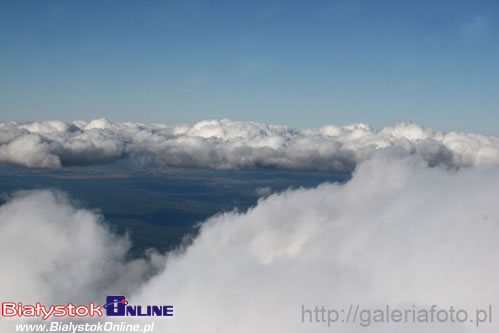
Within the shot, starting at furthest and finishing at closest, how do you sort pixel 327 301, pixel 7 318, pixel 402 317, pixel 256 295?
pixel 7 318
pixel 256 295
pixel 327 301
pixel 402 317

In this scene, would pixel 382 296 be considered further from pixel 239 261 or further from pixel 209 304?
pixel 239 261

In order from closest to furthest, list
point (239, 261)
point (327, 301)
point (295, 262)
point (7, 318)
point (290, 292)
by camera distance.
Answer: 1. point (327, 301)
2. point (290, 292)
3. point (295, 262)
4. point (7, 318)
5. point (239, 261)

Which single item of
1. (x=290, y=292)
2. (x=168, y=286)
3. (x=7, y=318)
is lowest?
(x=7, y=318)

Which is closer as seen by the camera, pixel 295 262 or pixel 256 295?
pixel 256 295

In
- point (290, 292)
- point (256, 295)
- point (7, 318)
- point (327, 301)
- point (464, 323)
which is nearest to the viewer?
point (464, 323)

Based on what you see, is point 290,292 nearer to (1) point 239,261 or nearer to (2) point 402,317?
(2) point 402,317

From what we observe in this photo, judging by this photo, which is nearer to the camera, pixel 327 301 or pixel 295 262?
pixel 327 301

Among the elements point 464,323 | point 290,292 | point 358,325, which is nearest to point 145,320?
point 290,292

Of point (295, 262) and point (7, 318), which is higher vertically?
point (295, 262)

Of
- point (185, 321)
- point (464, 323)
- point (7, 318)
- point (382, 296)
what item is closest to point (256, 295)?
point (185, 321)
